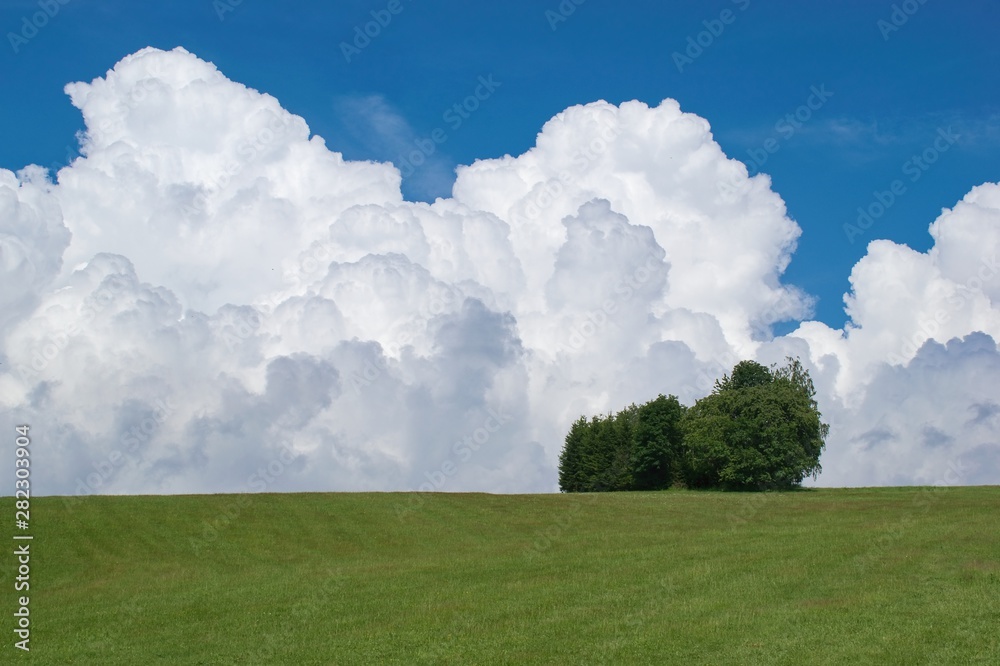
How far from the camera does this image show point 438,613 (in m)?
30.7

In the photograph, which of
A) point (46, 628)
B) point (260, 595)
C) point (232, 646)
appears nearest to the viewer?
point (232, 646)

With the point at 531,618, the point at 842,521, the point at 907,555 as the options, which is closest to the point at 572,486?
the point at 842,521

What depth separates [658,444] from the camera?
12119 centimetres

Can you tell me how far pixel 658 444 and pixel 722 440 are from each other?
1571 centimetres

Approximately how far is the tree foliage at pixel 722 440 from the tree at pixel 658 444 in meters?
0.13

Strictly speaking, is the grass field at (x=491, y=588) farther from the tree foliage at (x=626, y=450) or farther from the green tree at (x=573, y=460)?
the green tree at (x=573, y=460)

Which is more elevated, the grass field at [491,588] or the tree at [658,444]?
the tree at [658,444]

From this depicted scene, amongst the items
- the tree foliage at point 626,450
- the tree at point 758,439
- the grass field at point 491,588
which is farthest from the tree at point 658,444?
the grass field at point 491,588

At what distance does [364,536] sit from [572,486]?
87.3 metres

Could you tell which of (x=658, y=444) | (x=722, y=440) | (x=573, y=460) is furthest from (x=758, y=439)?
(x=573, y=460)

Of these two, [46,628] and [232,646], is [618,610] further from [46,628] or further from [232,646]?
[46,628]

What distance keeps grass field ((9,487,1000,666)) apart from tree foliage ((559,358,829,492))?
3949 centimetres

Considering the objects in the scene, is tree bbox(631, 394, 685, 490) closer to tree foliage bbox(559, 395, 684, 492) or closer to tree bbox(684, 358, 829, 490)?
tree foliage bbox(559, 395, 684, 492)

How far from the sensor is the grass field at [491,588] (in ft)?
84.4
